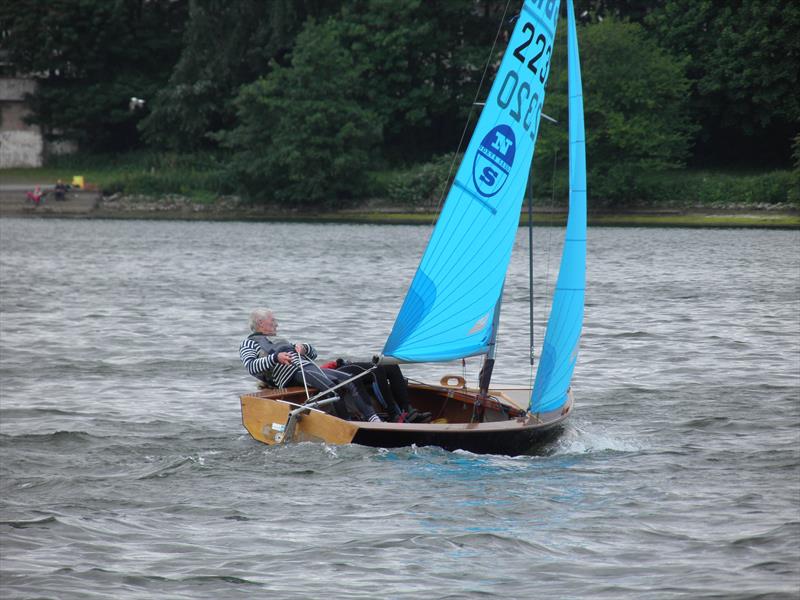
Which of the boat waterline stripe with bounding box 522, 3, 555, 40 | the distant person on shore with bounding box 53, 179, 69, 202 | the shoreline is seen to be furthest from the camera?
Answer: the distant person on shore with bounding box 53, 179, 69, 202

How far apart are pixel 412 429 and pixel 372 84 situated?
62.6 meters

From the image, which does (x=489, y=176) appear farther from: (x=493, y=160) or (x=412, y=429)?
(x=412, y=429)

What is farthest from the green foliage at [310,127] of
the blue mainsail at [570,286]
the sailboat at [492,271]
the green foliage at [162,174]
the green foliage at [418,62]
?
the sailboat at [492,271]

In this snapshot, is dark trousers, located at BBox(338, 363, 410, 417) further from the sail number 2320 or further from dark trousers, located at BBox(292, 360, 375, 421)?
the sail number 2320

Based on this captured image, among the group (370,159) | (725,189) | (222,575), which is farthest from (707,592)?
(370,159)

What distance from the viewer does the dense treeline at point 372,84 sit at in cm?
6431

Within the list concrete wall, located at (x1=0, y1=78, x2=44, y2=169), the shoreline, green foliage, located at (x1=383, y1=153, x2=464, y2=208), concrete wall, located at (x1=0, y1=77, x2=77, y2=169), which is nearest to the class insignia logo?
the shoreline

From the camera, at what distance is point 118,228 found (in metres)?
63.8

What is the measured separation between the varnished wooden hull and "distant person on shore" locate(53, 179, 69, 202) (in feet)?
201

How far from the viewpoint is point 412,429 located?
12.7 metres

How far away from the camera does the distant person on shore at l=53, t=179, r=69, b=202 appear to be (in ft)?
238

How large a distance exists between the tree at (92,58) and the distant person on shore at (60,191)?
9.18 meters

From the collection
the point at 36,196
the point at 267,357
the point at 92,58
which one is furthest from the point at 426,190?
the point at 267,357

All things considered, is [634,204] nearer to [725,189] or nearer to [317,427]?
[725,189]
